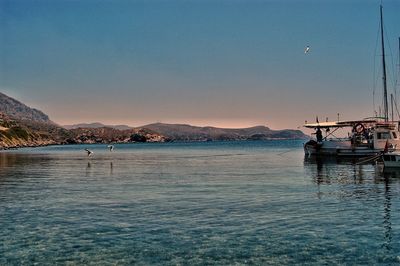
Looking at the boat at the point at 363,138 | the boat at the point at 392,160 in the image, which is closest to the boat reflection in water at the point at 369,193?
the boat at the point at 392,160

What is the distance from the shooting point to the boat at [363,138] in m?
79.8

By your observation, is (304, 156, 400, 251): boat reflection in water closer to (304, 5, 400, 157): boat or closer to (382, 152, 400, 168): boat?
(382, 152, 400, 168): boat

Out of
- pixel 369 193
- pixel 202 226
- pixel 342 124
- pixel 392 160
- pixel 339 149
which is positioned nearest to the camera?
pixel 202 226

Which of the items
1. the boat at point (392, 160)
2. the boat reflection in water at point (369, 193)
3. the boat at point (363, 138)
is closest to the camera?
the boat reflection in water at point (369, 193)

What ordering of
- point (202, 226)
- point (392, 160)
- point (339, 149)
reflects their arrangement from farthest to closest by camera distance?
point (339, 149)
point (392, 160)
point (202, 226)

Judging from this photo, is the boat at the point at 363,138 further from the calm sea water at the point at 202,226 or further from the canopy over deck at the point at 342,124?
the calm sea water at the point at 202,226

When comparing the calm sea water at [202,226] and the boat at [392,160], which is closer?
the calm sea water at [202,226]

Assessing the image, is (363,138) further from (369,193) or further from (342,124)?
(369,193)

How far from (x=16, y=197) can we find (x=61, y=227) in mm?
14093

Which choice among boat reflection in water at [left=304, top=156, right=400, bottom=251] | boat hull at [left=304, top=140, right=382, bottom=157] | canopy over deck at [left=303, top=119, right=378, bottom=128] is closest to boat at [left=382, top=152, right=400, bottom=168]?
boat reflection in water at [left=304, top=156, right=400, bottom=251]

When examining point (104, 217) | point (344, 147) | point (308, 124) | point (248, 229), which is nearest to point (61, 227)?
point (104, 217)

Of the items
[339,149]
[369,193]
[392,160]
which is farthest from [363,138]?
[369,193]

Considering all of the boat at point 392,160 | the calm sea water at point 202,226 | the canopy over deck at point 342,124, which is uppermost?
the canopy over deck at point 342,124

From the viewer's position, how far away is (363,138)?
92.6 m
